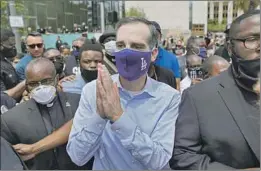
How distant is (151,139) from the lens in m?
1.44

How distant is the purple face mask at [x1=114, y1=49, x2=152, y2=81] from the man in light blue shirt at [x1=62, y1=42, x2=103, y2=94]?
750mm

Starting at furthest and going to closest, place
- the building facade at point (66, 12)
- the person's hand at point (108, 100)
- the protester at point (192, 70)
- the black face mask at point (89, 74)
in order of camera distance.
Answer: the protester at point (192, 70) < the black face mask at point (89, 74) < the building facade at point (66, 12) < the person's hand at point (108, 100)

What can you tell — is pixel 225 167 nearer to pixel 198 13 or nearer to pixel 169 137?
pixel 169 137

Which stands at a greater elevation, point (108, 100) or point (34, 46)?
point (34, 46)

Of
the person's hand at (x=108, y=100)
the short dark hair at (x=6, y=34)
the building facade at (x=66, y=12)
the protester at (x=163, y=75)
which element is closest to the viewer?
the person's hand at (x=108, y=100)

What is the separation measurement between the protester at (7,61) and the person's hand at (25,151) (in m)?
0.89

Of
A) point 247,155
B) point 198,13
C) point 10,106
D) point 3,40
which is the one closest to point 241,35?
point 247,155

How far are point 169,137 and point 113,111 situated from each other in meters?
0.29

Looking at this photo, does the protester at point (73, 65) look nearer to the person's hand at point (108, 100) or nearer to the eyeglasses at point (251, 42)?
the person's hand at point (108, 100)

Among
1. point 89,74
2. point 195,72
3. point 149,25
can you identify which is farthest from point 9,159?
point 195,72

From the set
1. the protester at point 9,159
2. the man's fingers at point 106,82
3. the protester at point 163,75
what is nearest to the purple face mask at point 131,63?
the man's fingers at point 106,82

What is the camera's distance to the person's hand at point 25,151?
1664 millimetres

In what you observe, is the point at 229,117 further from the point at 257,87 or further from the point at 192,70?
the point at 192,70

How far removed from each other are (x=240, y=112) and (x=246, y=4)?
61cm
